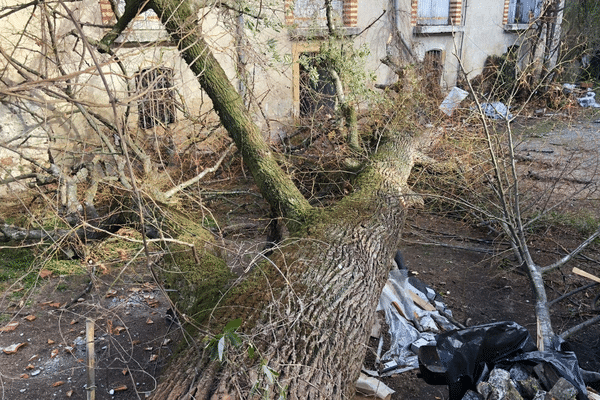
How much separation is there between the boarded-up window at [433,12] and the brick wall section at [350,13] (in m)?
2.53

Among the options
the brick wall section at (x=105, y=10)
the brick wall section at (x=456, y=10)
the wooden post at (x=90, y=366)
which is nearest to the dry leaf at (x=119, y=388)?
the wooden post at (x=90, y=366)

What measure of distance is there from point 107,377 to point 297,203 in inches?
84.6

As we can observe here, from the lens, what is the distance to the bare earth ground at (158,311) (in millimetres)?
3611

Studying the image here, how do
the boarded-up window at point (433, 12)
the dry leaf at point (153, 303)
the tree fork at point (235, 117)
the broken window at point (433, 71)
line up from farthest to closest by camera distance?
the boarded-up window at point (433, 12) → the broken window at point (433, 71) → the dry leaf at point (153, 303) → the tree fork at point (235, 117)

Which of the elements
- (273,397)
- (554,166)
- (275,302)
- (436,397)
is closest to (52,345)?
(275,302)

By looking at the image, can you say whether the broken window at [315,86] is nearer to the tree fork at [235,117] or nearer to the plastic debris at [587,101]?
the tree fork at [235,117]

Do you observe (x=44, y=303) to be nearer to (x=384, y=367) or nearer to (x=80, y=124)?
(x=384, y=367)

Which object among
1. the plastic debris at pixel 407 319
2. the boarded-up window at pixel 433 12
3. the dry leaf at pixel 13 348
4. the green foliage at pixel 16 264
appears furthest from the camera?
the boarded-up window at pixel 433 12

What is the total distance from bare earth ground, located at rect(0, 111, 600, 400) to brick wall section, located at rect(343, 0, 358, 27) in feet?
20.2

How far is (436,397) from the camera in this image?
3.47 meters

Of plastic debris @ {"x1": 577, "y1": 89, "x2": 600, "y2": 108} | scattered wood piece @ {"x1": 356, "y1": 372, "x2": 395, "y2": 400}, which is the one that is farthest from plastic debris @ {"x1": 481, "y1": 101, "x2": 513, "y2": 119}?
plastic debris @ {"x1": 577, "y1": 89, "x2": 600, "y2": 108}

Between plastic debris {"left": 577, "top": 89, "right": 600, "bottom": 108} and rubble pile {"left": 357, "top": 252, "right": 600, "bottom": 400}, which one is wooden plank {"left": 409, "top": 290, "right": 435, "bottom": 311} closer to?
rubble pile {"left": 357, "top": 252, "right": 600, "bottom": 400}

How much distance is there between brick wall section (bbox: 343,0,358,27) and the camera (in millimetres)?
10930

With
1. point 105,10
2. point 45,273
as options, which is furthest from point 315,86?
point 45,273
